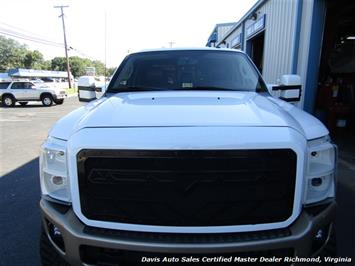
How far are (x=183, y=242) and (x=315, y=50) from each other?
21.6 ft

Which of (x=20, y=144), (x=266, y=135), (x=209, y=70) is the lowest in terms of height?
(x=20, y=144)

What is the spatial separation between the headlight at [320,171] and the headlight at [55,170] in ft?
4.85

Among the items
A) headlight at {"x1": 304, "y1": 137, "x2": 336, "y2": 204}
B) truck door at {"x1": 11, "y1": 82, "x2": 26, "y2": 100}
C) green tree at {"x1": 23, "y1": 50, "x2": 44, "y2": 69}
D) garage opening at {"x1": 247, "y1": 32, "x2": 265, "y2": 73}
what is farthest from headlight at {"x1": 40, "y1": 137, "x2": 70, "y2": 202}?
green tree at {"x1": 23, "y1": 50, "x2": 44, "y2": 69}

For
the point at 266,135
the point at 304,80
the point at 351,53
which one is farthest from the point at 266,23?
the point at 266,135

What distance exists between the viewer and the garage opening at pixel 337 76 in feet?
26.5

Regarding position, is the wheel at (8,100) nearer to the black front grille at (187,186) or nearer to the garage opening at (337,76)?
the garage opening at (337,76)

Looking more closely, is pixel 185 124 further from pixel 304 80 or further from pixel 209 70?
pixel 304 80

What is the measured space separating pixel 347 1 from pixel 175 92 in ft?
23.0

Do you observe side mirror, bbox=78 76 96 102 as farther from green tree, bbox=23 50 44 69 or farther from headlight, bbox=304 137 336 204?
green tree, bbox=23 50 44 69

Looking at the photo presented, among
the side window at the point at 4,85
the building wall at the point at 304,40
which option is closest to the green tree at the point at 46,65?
the side window at the point at 4,85

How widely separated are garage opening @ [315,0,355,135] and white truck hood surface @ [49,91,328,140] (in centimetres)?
588

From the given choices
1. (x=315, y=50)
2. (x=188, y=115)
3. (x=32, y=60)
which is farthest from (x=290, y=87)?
(x=32, y=60)

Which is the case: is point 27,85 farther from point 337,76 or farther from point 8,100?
point 337,76

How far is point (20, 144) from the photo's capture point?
8.28 metres
